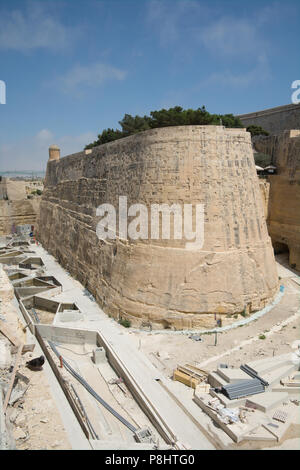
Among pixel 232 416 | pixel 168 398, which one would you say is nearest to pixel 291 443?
pixel 232 416

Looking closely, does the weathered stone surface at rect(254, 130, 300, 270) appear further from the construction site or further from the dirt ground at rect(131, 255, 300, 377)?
the dirt ground at rect(131, 255, 300, 377)

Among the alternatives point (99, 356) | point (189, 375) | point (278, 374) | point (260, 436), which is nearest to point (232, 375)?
point (189, 375)

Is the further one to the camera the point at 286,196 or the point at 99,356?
the point at 286,196

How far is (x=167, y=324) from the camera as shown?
12.2m

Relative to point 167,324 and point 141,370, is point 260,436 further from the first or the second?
point 167,324

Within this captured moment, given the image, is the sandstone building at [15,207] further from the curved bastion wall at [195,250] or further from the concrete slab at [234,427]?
the concrete slab at [234,427]

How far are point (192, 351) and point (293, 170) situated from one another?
12.6 meters

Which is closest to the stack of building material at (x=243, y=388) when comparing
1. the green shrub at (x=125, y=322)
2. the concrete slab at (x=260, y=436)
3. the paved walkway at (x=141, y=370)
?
the concrete slab at (x=260, y=436)

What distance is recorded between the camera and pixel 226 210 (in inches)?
494

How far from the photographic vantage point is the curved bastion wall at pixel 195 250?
40.0ft

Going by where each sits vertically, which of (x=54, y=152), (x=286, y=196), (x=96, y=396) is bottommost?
(x=96, y=396)

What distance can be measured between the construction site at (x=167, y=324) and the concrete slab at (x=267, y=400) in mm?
35

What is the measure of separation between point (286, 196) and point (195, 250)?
31.0 feet

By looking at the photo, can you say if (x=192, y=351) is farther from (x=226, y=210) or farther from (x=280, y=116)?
(x=280, y=116)
